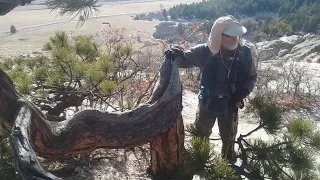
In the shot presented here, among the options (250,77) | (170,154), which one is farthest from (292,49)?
(170,154)

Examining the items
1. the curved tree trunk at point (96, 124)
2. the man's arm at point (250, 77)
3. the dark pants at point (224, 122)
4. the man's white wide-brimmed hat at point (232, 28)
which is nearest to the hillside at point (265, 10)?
the dark pants at point (224, 122)

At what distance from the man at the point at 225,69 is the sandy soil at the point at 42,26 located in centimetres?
926

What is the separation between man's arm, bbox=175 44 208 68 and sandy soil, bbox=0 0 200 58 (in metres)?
9.24

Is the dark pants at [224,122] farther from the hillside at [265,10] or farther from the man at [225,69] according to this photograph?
the hillside at [265,10]

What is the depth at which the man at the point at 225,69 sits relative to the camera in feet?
8.16

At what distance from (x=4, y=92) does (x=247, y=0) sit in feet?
59.6

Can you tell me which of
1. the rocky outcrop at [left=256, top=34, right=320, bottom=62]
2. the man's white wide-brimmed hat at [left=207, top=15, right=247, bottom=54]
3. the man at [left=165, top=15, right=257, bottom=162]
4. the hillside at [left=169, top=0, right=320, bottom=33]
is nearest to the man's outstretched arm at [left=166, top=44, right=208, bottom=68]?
the man at [left=165, top=15, right=257, bottom=162]

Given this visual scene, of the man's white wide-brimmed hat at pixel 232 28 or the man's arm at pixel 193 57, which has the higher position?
the man's white wide-brimmed hat at pixel 232 28

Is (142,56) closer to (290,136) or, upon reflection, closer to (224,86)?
(224,86)

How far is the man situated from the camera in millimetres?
2487

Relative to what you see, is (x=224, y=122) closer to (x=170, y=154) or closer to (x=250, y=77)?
(x=250, y=77)

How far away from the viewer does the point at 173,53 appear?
229 cm

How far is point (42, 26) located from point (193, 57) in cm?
1696

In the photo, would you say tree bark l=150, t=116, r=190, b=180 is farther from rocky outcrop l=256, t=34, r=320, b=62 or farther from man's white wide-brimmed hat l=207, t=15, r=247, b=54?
rocky outcrop l=256, t=34, r=320, b=62
